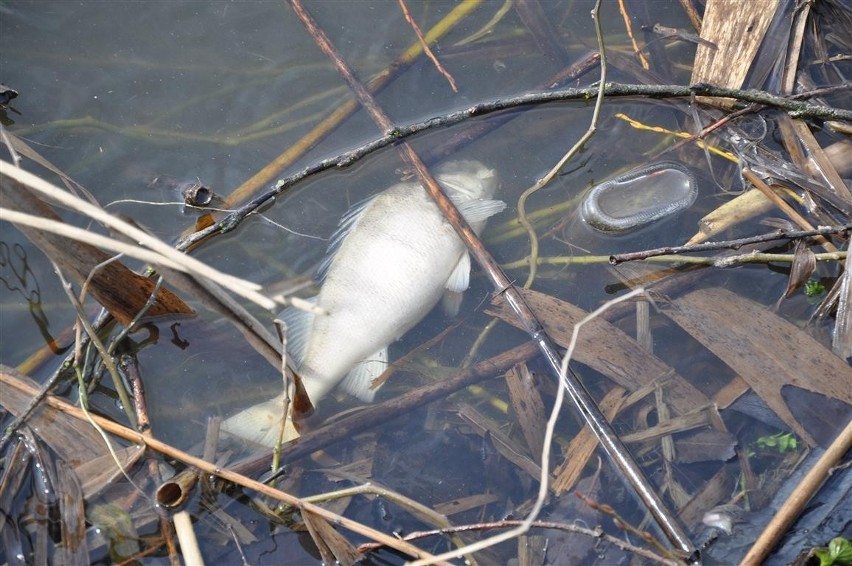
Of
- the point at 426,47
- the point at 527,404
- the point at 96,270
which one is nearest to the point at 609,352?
the point at 527,404

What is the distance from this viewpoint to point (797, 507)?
2.44 meters

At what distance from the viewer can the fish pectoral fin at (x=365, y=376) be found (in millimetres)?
3336

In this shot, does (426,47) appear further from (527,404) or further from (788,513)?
(788,513)

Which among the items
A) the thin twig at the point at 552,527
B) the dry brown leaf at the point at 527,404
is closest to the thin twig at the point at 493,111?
the dry brown leaf at the point at 527,404

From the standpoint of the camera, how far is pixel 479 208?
3768 mm

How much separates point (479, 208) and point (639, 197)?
3.02 ft

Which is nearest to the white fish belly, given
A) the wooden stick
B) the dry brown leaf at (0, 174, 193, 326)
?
the dry brown leaf at (0, 174, 193, 326)

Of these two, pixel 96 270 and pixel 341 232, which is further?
pixel 341 232

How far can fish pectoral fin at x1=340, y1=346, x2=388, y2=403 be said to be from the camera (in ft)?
10.9

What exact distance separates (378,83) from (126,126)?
5.06ft

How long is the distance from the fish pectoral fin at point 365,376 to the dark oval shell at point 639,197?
55.6 inches

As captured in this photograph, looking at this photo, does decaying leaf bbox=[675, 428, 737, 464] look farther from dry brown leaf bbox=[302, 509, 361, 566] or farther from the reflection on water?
dry brown leaf bbox=[302, 509, 361, 566]

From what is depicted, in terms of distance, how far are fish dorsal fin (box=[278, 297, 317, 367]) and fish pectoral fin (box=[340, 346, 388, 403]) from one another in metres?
0.27

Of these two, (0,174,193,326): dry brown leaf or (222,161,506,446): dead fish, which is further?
(222,161,506,446): dead fish
